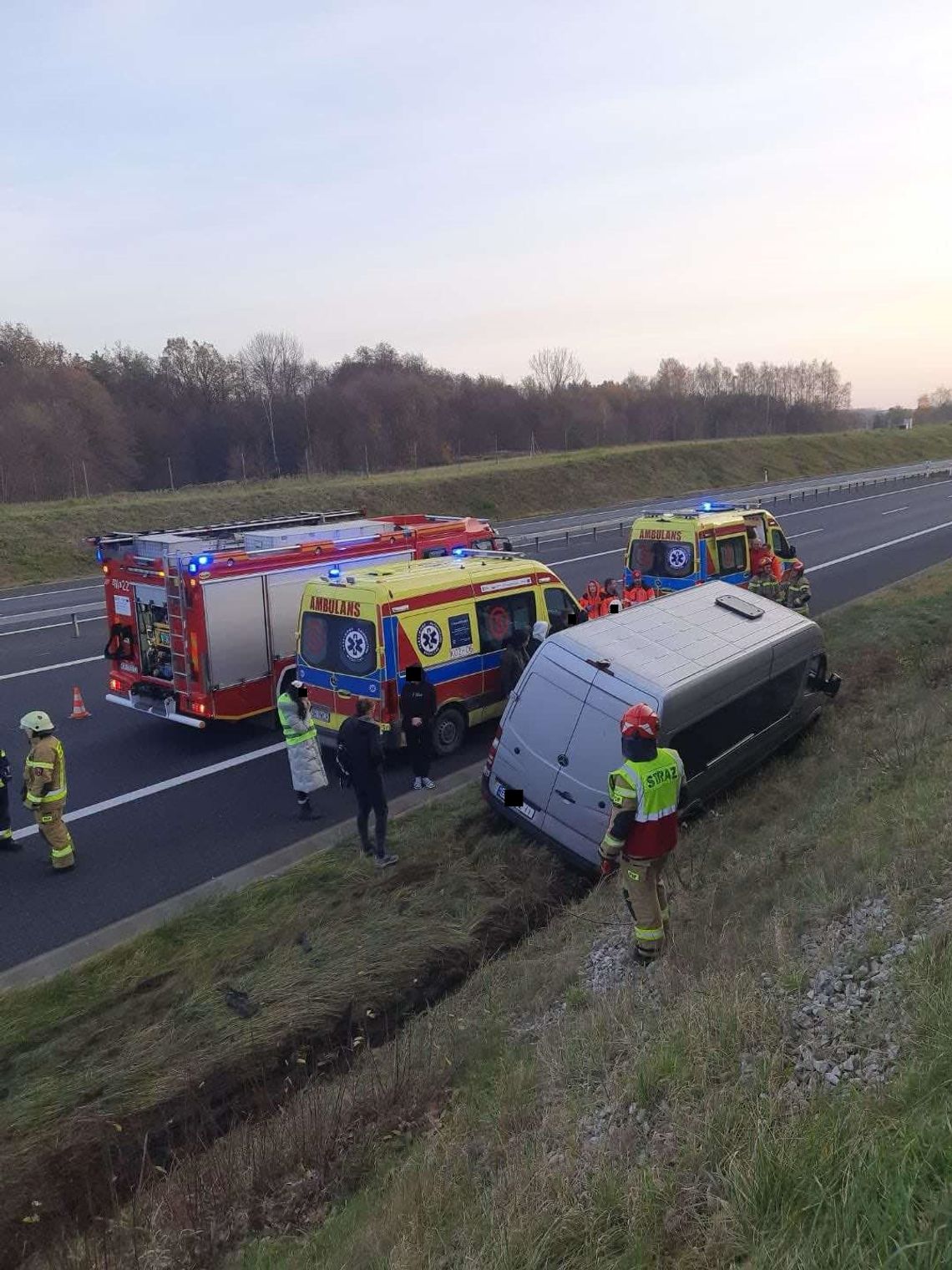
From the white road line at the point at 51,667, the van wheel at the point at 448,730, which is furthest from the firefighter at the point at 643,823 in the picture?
the white road line at the point at 51,667

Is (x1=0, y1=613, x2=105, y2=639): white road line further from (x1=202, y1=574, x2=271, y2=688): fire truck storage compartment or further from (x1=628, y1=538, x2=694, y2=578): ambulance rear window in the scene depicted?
(x1=628, y1=538, x2=694, y2=578): ambulance rear window

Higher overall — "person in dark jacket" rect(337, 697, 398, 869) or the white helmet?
the white helmet

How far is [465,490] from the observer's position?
44.1m

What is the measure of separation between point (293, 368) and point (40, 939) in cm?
8179

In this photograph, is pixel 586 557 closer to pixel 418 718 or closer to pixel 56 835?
pixel 418 718

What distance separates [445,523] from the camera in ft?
49.1

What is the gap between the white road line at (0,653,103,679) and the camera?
52.3 ft

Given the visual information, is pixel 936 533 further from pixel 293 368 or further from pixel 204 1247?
pixel 293 368

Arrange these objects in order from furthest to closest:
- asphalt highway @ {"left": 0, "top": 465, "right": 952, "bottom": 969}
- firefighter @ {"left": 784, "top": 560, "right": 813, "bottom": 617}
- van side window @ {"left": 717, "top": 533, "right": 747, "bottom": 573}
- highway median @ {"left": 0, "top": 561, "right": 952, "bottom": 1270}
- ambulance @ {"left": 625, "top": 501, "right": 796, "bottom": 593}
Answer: firefighter @ {"left": 784, "top": 560, "right": 813, "bottom": 617} → van side window @ {"left": 717, "top": 533, "right": 747, "bottom": 573} → ambulance @ {"left": 625, "top": 501, "right": 796, "bottom": 593} → asphalt highway @ {"left": 0, "top": 465, "right": 952, "bottom": 969} → highway median @ {"left": 0, "top": 561, "right": 952, "bottom": 1270}

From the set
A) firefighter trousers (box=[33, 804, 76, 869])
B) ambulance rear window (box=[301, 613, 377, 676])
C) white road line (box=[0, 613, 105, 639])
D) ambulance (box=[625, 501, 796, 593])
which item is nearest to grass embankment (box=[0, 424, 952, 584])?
white road line (box=[0, 613, 105, 639])

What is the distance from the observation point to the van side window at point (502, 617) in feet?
37.1

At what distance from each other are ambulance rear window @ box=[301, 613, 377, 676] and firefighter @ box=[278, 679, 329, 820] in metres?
1.03

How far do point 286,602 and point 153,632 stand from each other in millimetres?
1724

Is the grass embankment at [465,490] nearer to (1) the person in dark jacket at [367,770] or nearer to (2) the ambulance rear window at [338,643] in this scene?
(2) the ambulance rear window at [338,643]
